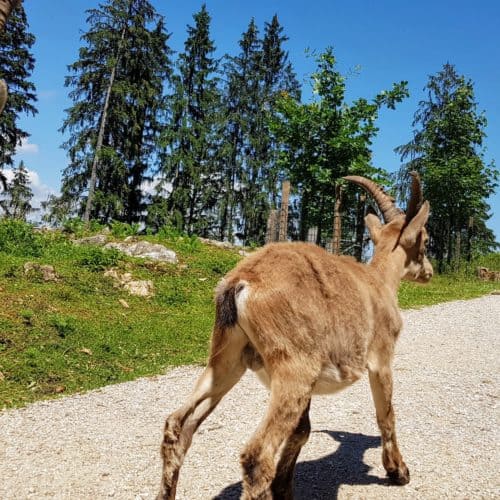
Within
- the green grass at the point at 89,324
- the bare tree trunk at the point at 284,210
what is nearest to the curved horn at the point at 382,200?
the green grass at the point at 89,324

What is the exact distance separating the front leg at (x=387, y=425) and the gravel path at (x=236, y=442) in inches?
4.4

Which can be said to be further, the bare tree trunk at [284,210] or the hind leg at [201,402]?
the bare tree trunk at [284,210]

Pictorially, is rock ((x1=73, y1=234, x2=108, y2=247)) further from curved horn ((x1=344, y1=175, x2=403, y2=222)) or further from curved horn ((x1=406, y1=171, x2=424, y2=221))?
curved horn ((x1=406, y1=171, x2=424, y2=221))

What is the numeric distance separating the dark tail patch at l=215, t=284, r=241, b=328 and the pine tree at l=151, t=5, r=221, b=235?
30.1 meters

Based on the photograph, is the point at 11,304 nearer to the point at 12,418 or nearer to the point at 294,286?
the point at 12,418

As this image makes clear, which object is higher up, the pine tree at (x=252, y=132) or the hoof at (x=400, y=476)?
the pine tree at (x=252, y=132)

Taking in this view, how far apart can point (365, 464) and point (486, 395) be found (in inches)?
128

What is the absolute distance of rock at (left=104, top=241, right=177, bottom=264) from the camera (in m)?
15.7

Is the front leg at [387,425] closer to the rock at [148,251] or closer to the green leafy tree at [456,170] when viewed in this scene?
the rock at [148,251]

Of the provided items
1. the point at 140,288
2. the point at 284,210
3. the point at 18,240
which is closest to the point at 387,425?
the point at 140,288

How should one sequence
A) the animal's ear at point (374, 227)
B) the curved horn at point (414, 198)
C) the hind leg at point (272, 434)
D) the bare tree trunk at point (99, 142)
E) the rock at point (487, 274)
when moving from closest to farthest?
1. the hind leg at point (272, 434)
2. the curved horn at point (414, 198)
3. the animal's ear at point (374, 227)
4. the rock at point (487, 274)
5. the bare tree trunk at point (99, 142)

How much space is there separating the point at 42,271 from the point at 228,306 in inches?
376

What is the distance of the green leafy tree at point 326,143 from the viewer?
69.7 ft

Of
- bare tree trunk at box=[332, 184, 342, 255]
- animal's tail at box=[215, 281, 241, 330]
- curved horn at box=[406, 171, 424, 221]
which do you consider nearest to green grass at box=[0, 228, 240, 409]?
animal's tail at box=[215, 281, 241, 330]
